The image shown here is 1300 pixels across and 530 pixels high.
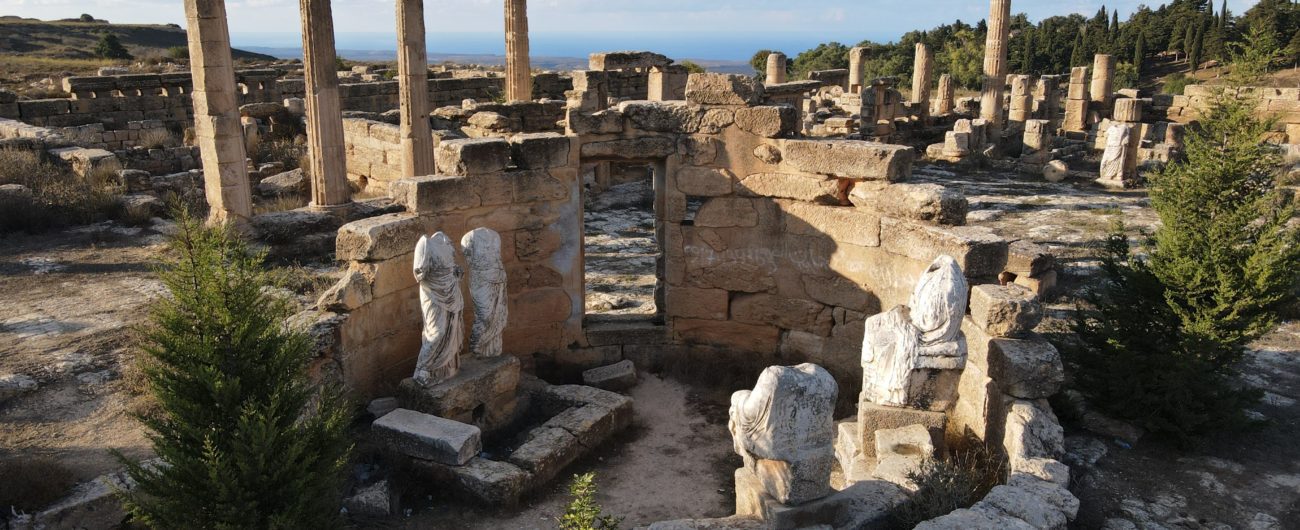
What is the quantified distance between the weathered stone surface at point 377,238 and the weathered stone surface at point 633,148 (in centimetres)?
215

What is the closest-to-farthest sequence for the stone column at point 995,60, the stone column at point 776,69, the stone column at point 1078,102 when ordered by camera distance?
the stone column at point 995,60, the stone column at point 776,69, the stone column at point 1078,102

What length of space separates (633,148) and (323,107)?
7.16 metres

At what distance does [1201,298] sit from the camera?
6980 mm

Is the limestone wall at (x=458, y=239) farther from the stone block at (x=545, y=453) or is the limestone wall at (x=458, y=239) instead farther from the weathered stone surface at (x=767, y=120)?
the weathered stone surface at (x=767, y=120)

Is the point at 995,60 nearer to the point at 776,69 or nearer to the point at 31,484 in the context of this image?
the point at 776,69

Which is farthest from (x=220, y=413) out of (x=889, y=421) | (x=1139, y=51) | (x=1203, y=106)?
(x=1139, y=51)

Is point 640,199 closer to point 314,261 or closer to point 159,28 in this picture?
point 314,261

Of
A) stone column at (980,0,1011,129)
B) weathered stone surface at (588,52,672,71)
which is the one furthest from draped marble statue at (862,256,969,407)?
stone column at (980,0,1011,129)

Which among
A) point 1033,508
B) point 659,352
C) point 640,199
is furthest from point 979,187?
point 1033,508

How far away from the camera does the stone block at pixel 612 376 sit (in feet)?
29.6

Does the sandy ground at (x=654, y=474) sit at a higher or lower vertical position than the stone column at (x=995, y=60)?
lower

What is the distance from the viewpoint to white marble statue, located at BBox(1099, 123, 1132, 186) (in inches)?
757

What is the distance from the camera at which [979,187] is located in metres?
19.5

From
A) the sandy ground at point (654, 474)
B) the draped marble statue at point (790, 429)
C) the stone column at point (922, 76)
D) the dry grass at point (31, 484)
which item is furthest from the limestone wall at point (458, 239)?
the stone column at point (922, 76)
